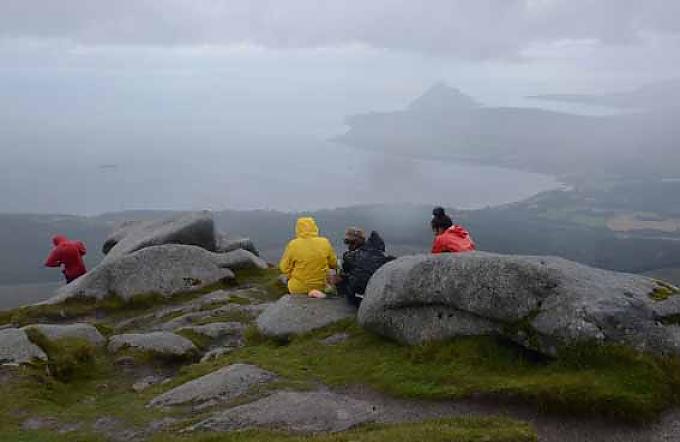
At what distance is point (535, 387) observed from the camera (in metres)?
13.8

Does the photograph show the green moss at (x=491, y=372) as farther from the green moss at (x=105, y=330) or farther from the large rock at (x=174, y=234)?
the large rock at (x=174, y=234)

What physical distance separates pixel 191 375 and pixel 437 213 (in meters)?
9.21

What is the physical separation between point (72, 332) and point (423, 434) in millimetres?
14311

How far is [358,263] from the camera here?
67.8 ft


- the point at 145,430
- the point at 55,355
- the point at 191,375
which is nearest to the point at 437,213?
the point at 191,375

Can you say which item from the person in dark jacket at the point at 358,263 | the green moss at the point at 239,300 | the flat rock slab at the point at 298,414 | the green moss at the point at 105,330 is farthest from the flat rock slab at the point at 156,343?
the flat rock slab at the point at 298,414

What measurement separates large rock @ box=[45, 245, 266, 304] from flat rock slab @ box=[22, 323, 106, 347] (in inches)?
203

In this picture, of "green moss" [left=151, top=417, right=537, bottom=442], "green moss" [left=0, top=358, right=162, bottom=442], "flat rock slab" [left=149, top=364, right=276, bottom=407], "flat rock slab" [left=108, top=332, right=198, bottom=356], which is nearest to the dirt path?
"green moss" [left=151, top=417, right=537, bottom=442]

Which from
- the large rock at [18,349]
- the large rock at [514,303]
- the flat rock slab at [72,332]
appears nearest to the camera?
the large rock at [514,303]

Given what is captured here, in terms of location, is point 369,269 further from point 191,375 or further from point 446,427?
point 446,427

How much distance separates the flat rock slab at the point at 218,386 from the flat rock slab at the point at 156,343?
361 cm

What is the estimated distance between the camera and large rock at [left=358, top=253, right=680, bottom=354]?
1451 cm

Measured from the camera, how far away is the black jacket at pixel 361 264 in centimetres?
2052

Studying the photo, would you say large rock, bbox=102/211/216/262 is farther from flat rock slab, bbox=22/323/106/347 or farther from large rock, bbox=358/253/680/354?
large rock, bbox=358/253/680/354
